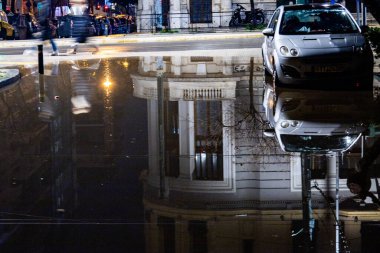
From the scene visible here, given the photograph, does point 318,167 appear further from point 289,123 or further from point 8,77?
point 8,77

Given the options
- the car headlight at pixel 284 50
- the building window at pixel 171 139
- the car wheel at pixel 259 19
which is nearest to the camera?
the building window at pixel 171 139

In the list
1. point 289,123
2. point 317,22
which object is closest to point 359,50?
point 317,22

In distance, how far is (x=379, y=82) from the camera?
51.7 feet

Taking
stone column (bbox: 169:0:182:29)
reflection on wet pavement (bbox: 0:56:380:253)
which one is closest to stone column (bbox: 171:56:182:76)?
reflection on wet pavement (bbox: 0:56:380:253)

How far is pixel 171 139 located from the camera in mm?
9922

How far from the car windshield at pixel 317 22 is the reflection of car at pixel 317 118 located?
160 cm

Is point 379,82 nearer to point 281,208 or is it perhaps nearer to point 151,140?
point 151,140

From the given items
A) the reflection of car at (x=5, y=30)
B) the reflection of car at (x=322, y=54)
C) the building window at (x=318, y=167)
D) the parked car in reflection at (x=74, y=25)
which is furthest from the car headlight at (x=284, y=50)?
the reflection of car at (x=5, y=30)

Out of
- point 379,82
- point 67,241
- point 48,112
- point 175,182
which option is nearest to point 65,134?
point 48,112

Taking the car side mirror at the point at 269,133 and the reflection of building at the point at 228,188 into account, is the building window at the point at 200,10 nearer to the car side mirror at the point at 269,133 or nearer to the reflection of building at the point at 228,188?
the reflection of building at the point at 228,188

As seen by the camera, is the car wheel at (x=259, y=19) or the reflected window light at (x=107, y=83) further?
the car wheel at (x=259, y=19)

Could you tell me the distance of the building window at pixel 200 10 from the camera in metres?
45.6

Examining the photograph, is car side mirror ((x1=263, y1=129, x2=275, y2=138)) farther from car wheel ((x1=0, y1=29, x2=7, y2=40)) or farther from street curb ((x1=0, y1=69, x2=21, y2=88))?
car wheel ((x1=0, y1=29, x2=7, y2=40))

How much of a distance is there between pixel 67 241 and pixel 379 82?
36.1 ft
